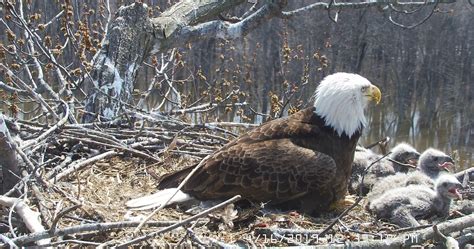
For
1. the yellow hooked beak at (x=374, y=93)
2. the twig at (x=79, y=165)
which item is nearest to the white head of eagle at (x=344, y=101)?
the yellow hooked beak at (x=374, y=93)

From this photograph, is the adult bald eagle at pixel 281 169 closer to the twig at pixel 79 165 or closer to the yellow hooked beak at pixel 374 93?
the yellow hooked beak at pixel 374 93

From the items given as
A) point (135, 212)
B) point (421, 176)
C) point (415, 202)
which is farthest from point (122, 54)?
point (415, 202)

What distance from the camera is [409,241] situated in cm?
319

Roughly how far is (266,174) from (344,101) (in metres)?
0.90

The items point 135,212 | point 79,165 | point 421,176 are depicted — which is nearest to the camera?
point 135,212

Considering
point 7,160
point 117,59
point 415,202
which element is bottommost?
point 415,202

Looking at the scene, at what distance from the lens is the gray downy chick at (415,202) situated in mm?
4008

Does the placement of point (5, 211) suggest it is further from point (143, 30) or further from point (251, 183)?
point (143, 30)

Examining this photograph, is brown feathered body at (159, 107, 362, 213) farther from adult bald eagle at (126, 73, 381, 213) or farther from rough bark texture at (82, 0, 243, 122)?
rough bark texture at (82, 0, 243, 122)

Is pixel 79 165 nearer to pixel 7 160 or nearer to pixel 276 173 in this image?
pixel 7 160

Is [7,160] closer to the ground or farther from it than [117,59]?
closer to the ground

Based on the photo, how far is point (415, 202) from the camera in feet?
13.4

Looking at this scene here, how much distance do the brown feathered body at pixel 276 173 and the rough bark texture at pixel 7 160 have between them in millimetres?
1022

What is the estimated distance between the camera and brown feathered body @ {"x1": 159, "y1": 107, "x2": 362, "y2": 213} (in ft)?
13.5
